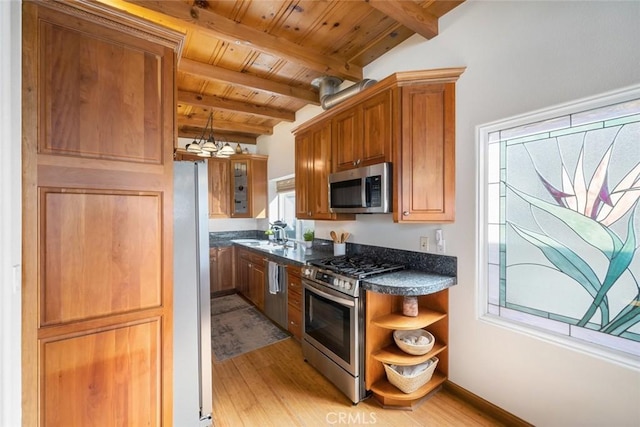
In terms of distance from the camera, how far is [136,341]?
1405 millimetres

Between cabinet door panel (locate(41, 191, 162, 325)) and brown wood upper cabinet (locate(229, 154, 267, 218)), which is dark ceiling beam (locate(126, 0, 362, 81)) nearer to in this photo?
cabinet door panel (locate(41, 191, 162, 325))

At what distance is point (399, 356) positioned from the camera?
1.97 m

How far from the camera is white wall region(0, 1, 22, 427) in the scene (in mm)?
955

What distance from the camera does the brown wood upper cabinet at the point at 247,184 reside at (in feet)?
16.0

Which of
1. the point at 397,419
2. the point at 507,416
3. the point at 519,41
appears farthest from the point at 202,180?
the point at 507,416

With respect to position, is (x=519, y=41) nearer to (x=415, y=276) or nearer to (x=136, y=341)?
(x=415, y=276)

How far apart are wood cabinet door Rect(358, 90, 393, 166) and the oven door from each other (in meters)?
1.16

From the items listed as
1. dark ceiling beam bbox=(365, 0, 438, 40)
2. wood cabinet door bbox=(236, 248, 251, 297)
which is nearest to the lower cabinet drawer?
wood cabinet door bbox=(236, 248, 251, 297)

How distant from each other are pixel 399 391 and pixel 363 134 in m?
2.06

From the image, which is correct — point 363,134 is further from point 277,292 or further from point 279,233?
point 279,233

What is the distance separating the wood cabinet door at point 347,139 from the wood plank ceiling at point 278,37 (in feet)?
1.73

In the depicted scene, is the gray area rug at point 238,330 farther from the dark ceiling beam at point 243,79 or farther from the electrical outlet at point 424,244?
the dark ceiling beam at point 243,79

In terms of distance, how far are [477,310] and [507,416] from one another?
676mm

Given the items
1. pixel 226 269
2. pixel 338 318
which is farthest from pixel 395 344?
pixel 226 269
